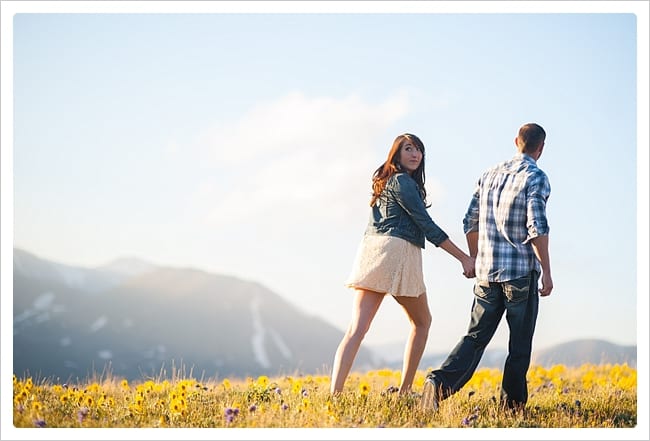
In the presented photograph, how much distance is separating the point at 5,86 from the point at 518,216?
3848 millimetres

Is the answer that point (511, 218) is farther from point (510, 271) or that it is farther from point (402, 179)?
point (402, 179)

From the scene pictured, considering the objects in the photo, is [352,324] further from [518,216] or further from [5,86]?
[5,86]

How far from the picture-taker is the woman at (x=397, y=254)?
5.62 metres

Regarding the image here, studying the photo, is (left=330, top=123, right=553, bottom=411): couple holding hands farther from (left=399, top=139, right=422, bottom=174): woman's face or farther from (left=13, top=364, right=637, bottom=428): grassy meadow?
(left=13, top=364, right=637, bottom=428): grassy meadow

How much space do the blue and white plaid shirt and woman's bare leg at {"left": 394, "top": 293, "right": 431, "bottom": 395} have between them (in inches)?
19.2

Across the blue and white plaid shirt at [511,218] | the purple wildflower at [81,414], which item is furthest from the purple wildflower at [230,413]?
the blue and white plaid shirt at [511,218]

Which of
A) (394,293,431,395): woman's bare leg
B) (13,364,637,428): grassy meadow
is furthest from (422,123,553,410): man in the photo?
(394,293,431,395): woman's bare leg

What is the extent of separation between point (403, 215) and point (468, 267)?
56cm

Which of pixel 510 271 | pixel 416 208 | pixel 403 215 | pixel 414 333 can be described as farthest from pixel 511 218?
pixel 414 333

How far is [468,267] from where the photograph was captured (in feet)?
18.5

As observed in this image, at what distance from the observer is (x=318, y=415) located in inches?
205

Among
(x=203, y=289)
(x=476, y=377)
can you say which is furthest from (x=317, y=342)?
(x=476, y=377)

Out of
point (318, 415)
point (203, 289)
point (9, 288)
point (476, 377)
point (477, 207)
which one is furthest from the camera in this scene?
point (203, 289)

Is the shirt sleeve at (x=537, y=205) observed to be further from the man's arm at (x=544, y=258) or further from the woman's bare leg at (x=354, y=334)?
the woman's bare leg at (x=354, y=334)
